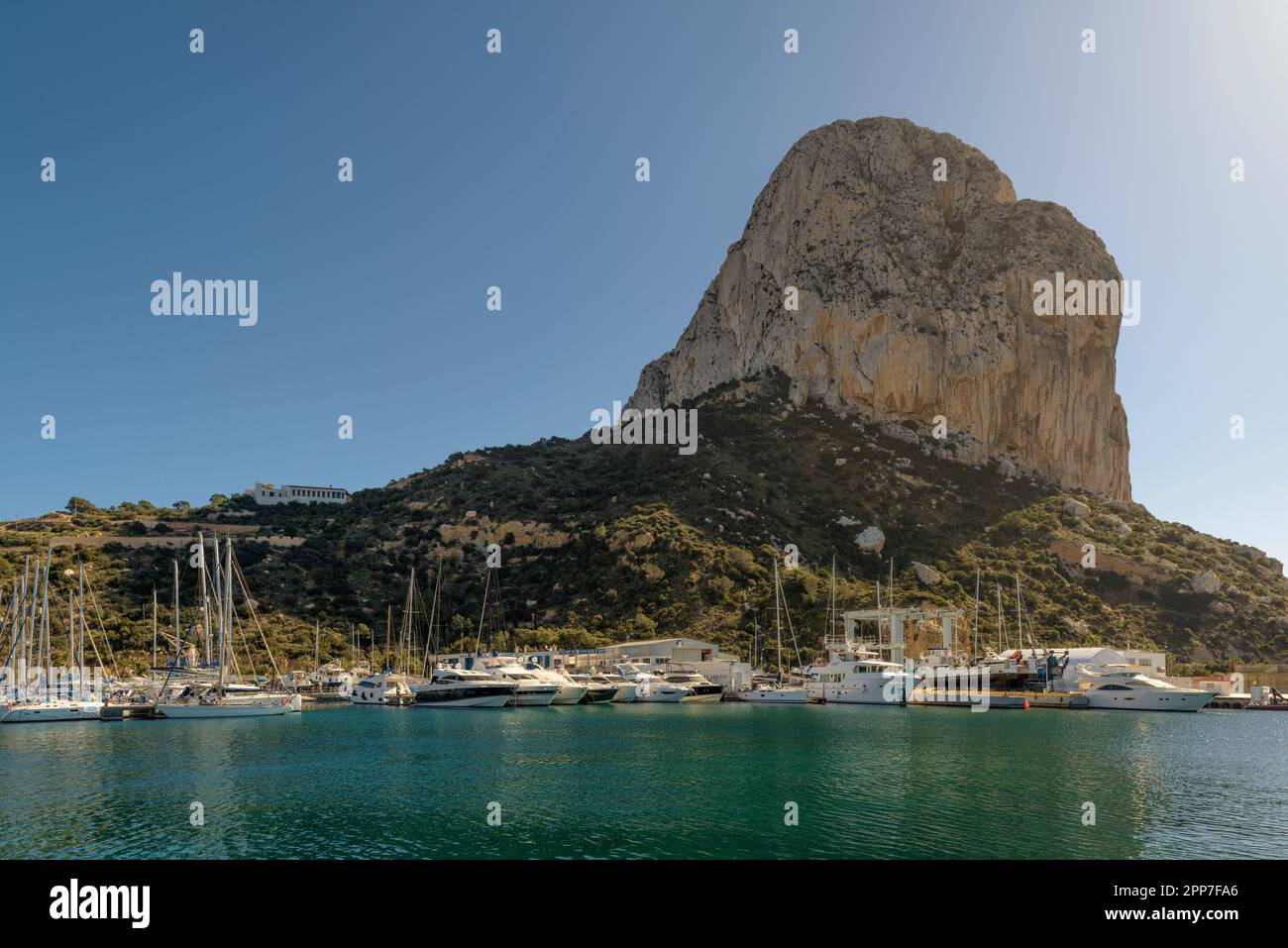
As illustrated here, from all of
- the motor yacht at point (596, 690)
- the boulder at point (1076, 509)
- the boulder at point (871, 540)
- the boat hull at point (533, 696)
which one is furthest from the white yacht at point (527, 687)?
the boulder at point (1076, 509)

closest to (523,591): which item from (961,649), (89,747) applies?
(961,649)

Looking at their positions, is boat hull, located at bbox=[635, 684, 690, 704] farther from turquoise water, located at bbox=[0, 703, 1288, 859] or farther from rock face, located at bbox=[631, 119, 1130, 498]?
rock face, located at bbox=[631, 119, 1130, 498]

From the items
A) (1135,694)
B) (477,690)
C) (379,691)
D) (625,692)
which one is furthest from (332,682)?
(1135,694)

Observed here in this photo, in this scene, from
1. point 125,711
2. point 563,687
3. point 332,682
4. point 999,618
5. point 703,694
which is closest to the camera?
point 125,711

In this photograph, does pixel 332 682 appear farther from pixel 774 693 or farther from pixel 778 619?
pixel 778 619

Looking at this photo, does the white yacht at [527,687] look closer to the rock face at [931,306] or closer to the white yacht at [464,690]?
the white yacht at [464,690]

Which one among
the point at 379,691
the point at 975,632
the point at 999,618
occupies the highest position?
the point at 999,618
